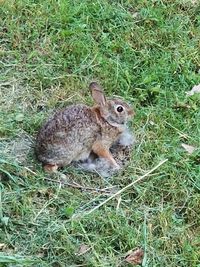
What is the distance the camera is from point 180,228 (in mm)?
4516

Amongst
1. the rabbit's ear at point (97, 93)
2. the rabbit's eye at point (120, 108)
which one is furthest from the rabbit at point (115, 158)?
the rabbit's ear at point (97, 93)

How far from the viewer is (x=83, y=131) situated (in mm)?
4766

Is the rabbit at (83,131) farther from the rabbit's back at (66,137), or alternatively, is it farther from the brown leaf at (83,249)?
the brown leaf at (83,249)

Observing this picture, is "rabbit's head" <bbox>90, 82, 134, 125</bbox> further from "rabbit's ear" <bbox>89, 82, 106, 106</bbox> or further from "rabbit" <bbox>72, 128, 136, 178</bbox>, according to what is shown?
→ "rabbit" <bbox>72, 128, 136, 178</bbox>

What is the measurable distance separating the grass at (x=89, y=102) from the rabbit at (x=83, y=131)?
0.12 meters

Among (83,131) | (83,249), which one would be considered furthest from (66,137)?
(83,249)

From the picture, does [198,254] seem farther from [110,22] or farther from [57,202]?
[110,22]

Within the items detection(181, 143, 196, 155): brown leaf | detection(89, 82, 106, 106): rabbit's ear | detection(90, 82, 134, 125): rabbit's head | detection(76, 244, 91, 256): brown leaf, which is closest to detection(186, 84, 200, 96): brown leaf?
detection(181, 143, 196, 155): brown leaf

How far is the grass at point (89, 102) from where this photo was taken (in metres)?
4.35

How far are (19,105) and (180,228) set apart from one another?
1488 mm

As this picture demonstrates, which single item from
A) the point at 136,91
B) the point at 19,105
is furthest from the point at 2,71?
the point at 136,91

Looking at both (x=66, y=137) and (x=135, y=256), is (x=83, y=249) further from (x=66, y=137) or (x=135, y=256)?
(x=66, y=137)

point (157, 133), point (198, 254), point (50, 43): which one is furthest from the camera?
point (50, 43)

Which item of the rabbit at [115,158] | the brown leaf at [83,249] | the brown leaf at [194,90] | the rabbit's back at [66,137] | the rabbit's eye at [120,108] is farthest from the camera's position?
the brown leaf at [194,90]
